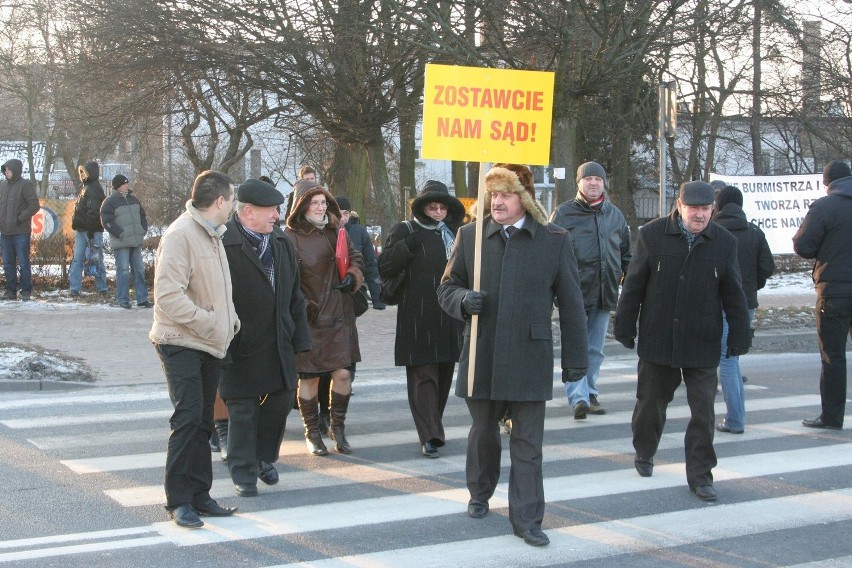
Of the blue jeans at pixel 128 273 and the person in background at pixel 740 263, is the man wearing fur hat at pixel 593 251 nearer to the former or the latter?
the person in background at pixel 740 263

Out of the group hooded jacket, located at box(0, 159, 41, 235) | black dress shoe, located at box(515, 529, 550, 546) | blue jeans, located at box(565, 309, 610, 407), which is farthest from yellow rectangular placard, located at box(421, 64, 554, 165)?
hooded jacket, located at box(0, 159, 41, 235)

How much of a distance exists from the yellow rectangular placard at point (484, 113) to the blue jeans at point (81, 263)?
1111 cm

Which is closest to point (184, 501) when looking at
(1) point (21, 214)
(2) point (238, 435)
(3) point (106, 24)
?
(2) point (238, 435)

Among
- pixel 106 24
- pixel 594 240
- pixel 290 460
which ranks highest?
pixel 106 24

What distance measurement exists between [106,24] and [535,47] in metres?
7.10

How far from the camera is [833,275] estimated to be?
8578mm

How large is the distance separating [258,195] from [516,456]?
2.14 metres

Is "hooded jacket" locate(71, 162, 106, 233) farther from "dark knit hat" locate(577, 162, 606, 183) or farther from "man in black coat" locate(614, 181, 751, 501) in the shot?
"man in black coat" locate(614, 181, 751, 501)

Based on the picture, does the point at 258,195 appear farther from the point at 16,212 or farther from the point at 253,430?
the point at 16,212

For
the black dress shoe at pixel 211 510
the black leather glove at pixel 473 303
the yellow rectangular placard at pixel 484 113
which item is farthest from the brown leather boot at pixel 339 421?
the black leather glove at pixel 473 303

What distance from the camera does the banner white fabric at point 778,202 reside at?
1666cm

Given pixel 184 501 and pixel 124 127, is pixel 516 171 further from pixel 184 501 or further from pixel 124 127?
pixel 124 127

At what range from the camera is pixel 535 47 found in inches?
648

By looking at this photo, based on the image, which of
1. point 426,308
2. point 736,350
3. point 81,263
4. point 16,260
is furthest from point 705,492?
point 16,260
